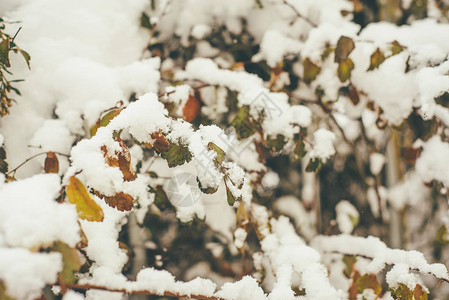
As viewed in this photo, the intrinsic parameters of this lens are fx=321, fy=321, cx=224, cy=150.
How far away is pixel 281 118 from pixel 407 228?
4.07ft

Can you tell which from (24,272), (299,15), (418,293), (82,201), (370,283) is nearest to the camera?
(24,272)

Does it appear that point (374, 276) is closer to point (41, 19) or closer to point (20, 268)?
point (20, 268)

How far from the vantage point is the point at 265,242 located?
3.55 feet

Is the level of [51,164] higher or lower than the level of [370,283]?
higher

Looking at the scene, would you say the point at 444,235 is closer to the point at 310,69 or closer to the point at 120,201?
the point at 310,69

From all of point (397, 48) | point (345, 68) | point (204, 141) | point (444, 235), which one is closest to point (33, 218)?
point (204, 141)

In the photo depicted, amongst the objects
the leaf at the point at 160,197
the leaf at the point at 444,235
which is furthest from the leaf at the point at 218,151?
the leaf at the point at 444,235

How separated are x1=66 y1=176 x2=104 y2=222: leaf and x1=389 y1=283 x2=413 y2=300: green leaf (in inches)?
28.8

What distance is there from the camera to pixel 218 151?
2.11 feet

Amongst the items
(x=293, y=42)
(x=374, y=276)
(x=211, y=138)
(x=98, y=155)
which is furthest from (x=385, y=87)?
(x=98, y=155)

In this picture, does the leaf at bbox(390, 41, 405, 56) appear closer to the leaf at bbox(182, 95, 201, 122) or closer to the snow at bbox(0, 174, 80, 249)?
the leaf at bbox(182, 95, 201, 122)

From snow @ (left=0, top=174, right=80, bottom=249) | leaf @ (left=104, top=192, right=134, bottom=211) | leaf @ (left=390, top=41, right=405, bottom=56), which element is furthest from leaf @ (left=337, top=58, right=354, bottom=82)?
snow @ (left=0, top=174, right=80, bottom=249)

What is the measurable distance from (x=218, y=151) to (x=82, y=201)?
0.88 feet

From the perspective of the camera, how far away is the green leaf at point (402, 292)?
31.1 inches
